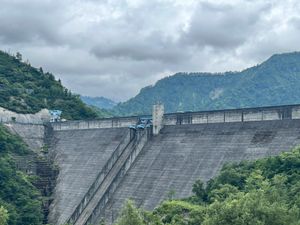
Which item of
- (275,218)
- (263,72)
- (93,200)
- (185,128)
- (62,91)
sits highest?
(263,72)

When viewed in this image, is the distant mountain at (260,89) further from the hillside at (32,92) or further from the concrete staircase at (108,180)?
the concrete staircase at (108,180)

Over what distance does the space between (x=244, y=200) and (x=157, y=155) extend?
19680 millimetres

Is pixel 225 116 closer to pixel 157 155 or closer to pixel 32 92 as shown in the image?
pixel 157 155

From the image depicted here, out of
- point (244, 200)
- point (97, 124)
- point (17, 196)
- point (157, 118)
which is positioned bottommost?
point (17, 196)

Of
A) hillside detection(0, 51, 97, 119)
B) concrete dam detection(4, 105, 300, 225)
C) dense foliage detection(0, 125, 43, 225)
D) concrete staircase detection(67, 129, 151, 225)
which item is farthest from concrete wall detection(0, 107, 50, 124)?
concrete staircase detection(67, 129, 151, 225)

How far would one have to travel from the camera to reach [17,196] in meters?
41.8

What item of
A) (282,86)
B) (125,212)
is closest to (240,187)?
(125,212)

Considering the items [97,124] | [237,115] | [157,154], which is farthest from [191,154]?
[97,124]

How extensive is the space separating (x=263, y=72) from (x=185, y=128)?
430 ft

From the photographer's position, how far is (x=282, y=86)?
158 metres

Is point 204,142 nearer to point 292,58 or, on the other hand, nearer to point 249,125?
point 249,125

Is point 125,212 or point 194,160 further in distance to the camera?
point 194,160

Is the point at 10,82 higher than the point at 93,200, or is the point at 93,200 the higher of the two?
the point at 10,82

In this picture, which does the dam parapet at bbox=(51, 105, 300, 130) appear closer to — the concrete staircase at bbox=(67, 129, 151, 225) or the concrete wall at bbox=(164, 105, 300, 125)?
the concrete wall at bbox=(164, 105, 300, 125)
